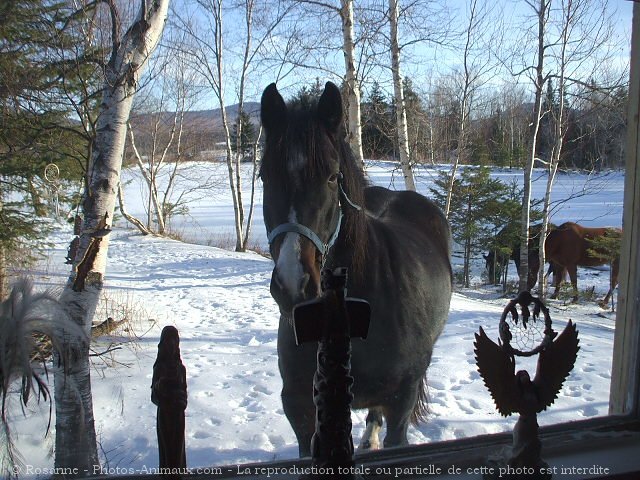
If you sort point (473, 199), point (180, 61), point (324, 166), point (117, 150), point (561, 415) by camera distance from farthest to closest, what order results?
point (180, 61), point (473, 199), point (561, 415), point (117, 150), point (324, 166)

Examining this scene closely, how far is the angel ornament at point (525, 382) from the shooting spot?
2.59 feet

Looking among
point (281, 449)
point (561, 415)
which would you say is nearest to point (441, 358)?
point (561, 415)

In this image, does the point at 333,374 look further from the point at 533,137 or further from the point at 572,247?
the point at 572,247

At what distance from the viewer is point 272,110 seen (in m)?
1.69

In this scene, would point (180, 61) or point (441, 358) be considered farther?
point (180, 61)

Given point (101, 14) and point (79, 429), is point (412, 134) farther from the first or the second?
point (79, 429)

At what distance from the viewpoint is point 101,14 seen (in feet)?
10.1

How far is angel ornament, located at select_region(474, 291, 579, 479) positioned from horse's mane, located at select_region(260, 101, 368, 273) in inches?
36.1

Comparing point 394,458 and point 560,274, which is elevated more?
point 394,458

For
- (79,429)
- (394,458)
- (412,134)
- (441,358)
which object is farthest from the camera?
(412,134)

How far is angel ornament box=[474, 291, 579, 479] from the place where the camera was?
789mm

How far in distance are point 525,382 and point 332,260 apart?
40.4 inches

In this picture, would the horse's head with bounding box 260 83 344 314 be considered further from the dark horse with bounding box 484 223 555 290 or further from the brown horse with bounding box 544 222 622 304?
the dark horse with bounding box 484 223 555 290

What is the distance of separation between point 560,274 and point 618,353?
30.9 ft
